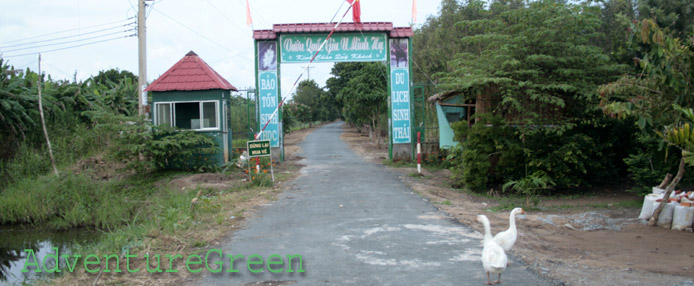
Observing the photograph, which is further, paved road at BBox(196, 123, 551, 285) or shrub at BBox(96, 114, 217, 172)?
shrub at BBox(96, 114, 217, 172)

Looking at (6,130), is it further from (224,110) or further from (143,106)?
(224,110)

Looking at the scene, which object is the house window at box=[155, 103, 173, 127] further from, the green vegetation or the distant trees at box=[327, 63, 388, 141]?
the distant trees at box=[327, 63, 388, 141]

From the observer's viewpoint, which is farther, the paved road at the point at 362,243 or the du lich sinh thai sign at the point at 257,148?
the du lich sinh thai sign at the point at 257,148

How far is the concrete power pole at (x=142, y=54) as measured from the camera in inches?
670

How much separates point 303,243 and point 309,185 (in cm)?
641

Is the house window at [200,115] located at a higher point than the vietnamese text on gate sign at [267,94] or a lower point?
lower

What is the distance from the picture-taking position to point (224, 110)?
17.1m

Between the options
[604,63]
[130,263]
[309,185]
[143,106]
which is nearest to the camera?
[130,263]

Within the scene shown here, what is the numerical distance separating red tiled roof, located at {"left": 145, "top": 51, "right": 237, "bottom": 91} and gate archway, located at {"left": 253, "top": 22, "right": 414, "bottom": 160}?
5.60 ft

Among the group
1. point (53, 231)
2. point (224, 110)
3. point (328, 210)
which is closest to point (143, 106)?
point (224, 110)

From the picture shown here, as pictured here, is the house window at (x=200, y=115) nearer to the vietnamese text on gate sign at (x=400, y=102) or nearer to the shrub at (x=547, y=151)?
the vietnamese text on gate sign at (x=400, y=102)

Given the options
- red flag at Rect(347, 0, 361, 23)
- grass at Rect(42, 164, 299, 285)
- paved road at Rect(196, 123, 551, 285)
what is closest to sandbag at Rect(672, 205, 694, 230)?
paved road at Rect(196, 123, 551, 285)

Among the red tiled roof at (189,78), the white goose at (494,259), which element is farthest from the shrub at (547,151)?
the red tiled roof at (189,78)

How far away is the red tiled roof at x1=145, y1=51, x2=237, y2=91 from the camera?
16562 mm
